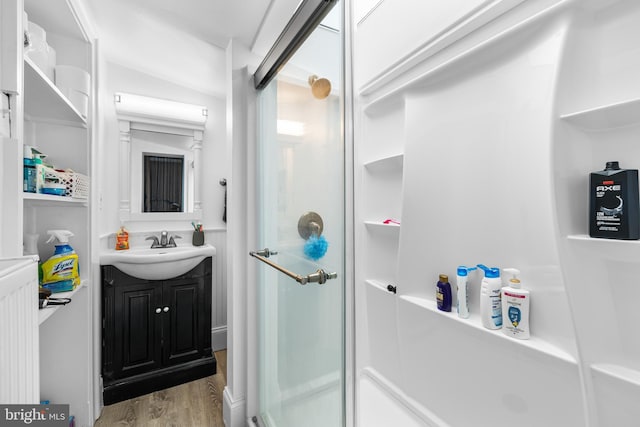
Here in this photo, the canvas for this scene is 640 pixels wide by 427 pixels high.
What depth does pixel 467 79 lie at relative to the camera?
0.65m

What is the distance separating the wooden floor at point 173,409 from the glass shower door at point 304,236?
446 millimetres

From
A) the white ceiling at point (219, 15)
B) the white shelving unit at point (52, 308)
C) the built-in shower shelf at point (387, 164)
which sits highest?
the white ceiling at point (219, 15)

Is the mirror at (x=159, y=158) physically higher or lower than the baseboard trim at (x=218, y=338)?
higher

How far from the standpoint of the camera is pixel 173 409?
5.75 ft

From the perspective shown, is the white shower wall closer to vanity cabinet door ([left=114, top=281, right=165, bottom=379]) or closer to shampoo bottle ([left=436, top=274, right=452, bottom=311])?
shampoo bottle ([left=436, top=274, right=452, bottom=311])

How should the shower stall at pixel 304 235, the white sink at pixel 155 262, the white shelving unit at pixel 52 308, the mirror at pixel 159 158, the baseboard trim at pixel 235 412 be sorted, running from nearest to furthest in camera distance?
1. the shower stall at pixel 304 235
2. the white shelving unit at pixel 52 308
3. the baseboard trim at pixel 235 412
4. the white sink at pixel 155 262
5. the mirror at pixel 159 158

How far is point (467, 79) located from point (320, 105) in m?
0.54

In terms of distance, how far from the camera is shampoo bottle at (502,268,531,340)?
55 cm

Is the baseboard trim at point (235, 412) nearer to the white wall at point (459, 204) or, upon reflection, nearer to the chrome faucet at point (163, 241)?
the white wall at point (459, 204)

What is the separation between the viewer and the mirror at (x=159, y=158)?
2.14 m

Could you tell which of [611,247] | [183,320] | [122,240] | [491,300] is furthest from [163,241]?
[611,247]

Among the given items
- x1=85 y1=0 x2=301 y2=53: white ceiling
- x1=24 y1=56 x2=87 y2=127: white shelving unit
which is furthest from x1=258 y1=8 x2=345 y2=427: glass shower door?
x1=24 y1=56 x2=87 y2=127: white shelving unit

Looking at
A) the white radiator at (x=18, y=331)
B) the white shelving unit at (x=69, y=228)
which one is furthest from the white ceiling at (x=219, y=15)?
the white radiator at (x=18, y=331)

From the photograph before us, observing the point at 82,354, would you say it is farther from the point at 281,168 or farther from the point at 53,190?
the point at 281,168
